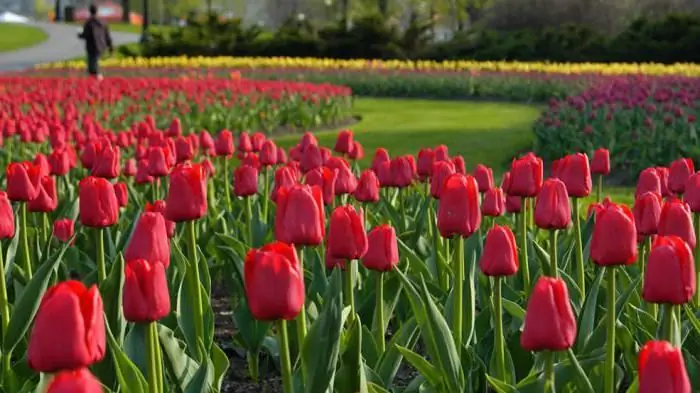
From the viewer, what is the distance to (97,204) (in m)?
3.05

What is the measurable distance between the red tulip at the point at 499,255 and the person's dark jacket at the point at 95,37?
19399 mm

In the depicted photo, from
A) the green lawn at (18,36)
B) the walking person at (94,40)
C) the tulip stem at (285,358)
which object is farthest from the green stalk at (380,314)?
the green lawn at (18,36)

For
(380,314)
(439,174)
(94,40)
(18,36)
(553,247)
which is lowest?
(380,314)

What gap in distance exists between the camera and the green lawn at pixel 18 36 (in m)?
53.8

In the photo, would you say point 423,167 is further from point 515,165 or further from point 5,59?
point 5,59

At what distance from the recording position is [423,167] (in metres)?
4.73

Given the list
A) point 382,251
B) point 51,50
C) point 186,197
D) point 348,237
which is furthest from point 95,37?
point 51,50

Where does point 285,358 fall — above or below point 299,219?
below

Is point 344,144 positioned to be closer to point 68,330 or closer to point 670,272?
point 670,272

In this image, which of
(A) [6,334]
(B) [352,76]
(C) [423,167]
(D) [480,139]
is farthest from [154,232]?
(B) [352,76]

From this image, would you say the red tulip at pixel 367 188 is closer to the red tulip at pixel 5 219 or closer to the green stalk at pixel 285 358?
the red tulip at pixel 5 219

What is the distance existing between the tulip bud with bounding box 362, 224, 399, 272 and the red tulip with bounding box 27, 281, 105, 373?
1142mm

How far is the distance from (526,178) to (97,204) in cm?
139

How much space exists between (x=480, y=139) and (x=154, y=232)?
11788 millimetres
